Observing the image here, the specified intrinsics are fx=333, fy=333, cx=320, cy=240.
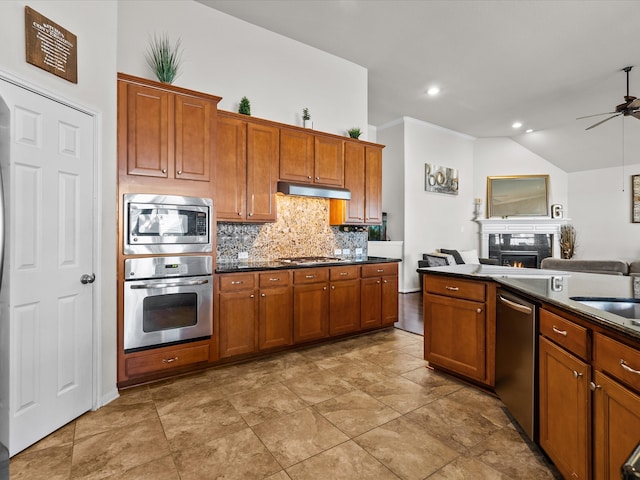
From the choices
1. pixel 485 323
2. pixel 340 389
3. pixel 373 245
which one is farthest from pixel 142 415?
pixel 373 245

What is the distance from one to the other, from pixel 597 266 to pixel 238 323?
468 cm

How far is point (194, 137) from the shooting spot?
298cm

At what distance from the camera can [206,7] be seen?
3.60 metres

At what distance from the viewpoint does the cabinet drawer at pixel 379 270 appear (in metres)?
4.11

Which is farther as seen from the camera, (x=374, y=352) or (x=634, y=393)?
(x=374, y=352)

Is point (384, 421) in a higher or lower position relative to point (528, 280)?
lower

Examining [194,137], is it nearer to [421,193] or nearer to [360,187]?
[360,187]

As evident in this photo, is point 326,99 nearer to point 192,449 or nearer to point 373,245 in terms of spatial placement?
point 373,245

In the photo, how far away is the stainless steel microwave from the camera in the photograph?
266cm

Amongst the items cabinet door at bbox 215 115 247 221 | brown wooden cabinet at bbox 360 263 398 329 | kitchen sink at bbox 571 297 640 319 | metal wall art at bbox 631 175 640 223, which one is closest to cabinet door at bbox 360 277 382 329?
brown wooden cabinet at bbox 360 263 398 329

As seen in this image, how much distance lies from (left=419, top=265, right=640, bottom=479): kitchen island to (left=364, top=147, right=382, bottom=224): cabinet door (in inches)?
74.8

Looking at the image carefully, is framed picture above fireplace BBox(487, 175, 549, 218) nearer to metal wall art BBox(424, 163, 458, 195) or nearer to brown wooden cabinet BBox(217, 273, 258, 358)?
metal wall art BBox(424, 163, 458, 195)

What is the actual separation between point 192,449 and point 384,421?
1.21m

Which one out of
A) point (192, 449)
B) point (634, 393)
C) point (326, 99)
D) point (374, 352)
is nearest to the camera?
point (634, 393)
